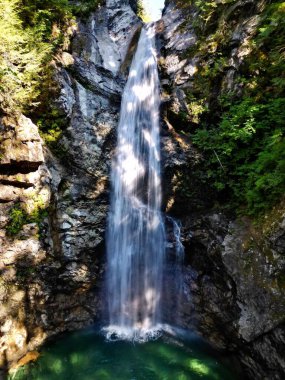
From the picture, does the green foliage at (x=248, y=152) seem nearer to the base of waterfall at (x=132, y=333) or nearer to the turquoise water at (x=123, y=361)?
the turquoise water at (x=123, y=361)

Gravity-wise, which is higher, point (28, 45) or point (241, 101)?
point (28, 45)

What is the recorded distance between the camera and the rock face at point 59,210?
6.71 metres

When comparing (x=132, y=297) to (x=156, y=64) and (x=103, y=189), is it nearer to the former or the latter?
(x=103, y=189)

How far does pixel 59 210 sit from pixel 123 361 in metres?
4.15

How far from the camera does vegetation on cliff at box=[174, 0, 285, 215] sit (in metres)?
6.57

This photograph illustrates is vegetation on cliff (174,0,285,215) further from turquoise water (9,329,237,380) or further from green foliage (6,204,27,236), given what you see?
green foliage (6,204,27,236)

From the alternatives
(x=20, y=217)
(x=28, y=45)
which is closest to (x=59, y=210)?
(x=20, y=217)

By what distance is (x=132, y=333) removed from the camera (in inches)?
312

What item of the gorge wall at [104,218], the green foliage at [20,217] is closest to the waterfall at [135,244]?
the gorge wall at [104,218]

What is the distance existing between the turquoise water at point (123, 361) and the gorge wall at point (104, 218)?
410 mm

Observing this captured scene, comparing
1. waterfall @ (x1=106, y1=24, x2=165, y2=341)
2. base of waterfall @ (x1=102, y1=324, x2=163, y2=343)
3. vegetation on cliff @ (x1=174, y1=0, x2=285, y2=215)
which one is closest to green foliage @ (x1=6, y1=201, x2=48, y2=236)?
waterfall @ (x1=106, y1=24, x2=165, y2=341)

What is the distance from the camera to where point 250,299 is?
6051mm

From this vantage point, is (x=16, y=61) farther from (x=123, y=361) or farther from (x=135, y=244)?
(x=123, y=361)

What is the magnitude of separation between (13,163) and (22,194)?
30.7 inches
